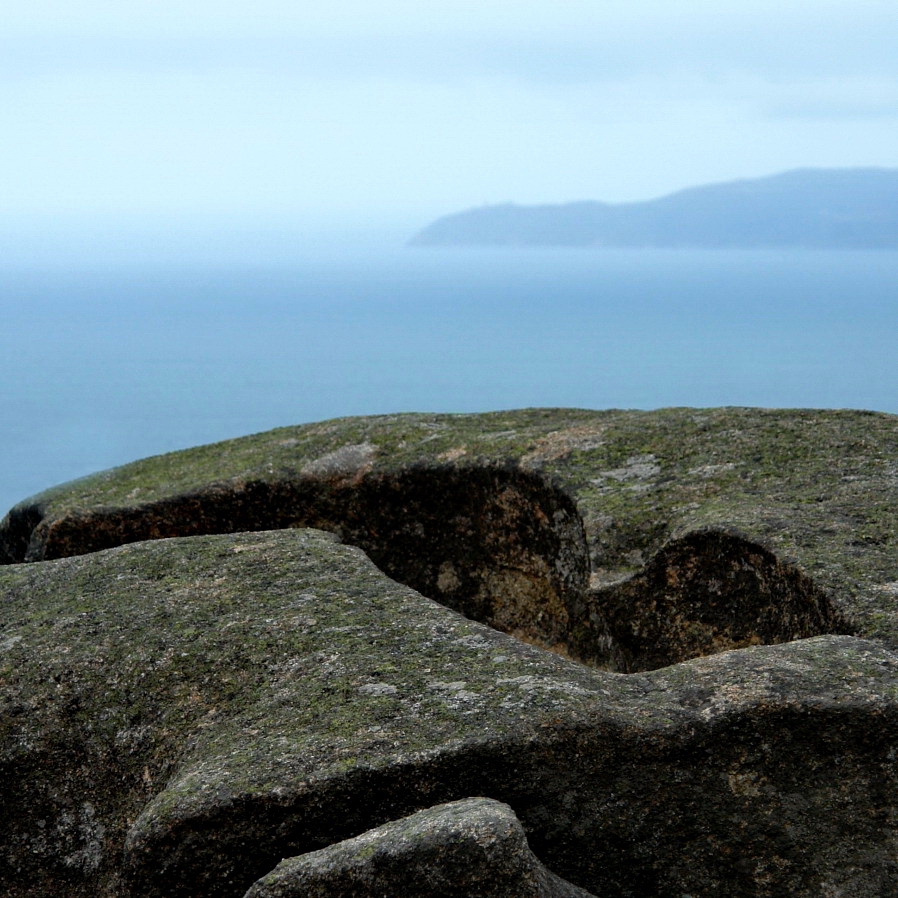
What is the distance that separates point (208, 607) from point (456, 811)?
9.32 ft

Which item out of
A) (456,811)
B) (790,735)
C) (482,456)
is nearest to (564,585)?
(482,456)

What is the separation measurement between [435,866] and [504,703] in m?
Result: 1.12

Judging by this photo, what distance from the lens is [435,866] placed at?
4.96 metres

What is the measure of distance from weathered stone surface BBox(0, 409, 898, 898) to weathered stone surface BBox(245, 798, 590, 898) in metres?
0.47

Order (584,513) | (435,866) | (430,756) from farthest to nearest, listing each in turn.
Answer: (584,513), (430,756), (435,866)

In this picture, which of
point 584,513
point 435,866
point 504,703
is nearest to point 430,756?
point 504,703

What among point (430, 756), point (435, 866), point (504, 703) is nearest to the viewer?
point (435, 866)

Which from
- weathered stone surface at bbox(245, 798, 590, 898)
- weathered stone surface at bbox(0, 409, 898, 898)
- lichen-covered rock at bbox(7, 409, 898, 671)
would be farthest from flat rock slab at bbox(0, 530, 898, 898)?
lichen-covered rock at bbox(7, 409, 898, 671)

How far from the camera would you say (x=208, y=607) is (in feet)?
24.5

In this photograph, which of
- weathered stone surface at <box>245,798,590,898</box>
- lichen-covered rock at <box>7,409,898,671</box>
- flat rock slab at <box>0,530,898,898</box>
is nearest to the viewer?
weathered stone surface at <box>245,798,590,898</box>

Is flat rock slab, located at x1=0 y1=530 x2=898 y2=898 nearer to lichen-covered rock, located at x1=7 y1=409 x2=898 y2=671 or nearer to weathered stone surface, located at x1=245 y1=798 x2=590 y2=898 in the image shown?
weathered stone surface, located at x1=245 y1=798 x2=590 y2=898

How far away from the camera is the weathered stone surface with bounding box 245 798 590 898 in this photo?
4961 mm

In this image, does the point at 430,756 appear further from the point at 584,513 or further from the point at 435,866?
the point at 584,513

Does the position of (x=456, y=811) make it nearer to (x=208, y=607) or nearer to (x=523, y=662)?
(x=523, y=662)
